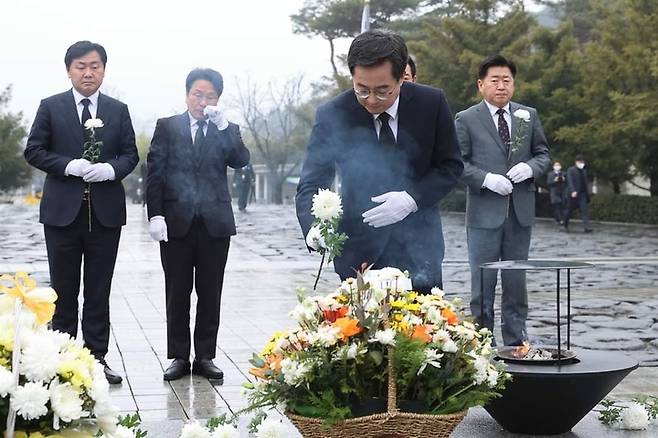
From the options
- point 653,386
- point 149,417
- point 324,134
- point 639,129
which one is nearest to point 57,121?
point 149,417

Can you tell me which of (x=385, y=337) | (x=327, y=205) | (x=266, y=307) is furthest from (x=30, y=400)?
(x=266, y=307)

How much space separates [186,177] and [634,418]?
2.84 metres

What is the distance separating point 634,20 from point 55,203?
885 inches

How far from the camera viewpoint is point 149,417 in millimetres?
4914

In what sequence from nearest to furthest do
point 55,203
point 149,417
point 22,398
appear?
point 22,398 < point 149,417 < point 55,203

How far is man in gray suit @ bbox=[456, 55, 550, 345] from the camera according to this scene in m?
6.49

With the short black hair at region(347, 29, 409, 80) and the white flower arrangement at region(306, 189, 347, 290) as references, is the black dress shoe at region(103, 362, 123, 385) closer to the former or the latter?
the white flower arrangement at region(306, 189, 347, 290)

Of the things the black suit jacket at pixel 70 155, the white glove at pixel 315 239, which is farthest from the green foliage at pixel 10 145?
the white glove at pixel 315 239

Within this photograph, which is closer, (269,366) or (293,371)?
(293,371)

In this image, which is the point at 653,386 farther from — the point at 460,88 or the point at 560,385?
the point at 460,88

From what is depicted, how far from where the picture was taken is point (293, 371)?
10.4 ft

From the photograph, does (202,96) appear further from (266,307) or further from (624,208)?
(624,208)

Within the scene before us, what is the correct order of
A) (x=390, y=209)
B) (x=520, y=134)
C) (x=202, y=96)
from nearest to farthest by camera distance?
(x=390, y=209)
(x=202, y=96)
(x=520, y=134)

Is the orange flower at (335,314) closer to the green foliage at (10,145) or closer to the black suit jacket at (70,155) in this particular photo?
the black suit jacket at (70,155)
